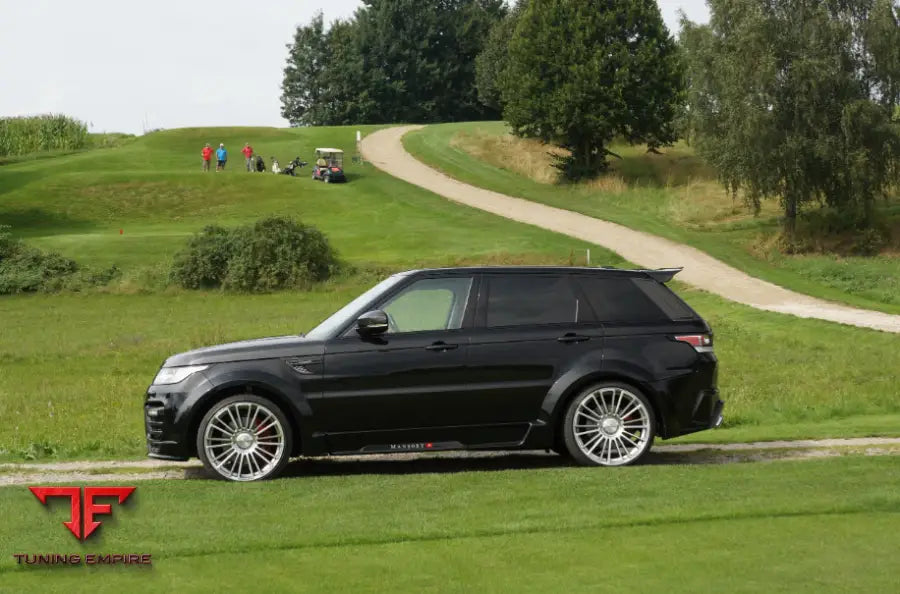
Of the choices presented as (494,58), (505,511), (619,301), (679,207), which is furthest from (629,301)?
(494,58)

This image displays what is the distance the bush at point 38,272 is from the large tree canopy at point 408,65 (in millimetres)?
67457

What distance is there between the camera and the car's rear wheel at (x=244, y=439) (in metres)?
10.4

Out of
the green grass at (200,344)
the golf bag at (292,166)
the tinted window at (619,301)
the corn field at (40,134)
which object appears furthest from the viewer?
the corn field at (40,134)

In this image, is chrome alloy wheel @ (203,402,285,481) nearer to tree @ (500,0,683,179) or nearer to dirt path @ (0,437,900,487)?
dirt path @ (0,437,900,487)

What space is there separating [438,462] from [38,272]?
3344 centimetres

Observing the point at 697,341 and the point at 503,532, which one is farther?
the point at 697,341

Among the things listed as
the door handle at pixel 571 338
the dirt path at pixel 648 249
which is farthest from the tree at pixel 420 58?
the door handle at pixel 571 338

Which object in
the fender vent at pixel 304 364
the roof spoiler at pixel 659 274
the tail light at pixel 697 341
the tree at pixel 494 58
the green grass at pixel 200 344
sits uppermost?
the tree at pixel 494 58

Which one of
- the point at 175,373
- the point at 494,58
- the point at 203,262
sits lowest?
the point at 203,262

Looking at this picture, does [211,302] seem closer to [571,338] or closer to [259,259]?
[259,259]

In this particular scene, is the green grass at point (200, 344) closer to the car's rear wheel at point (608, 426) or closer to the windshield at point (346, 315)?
the car's rear wheel at point (608, 426)

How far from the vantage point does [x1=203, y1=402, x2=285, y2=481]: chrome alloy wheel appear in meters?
10.4

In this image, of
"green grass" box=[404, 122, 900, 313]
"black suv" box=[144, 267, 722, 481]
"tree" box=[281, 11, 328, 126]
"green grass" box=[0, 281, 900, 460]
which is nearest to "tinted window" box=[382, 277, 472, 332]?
"black suv" box=[144, 267, 722, 481]

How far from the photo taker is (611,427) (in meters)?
10.7
